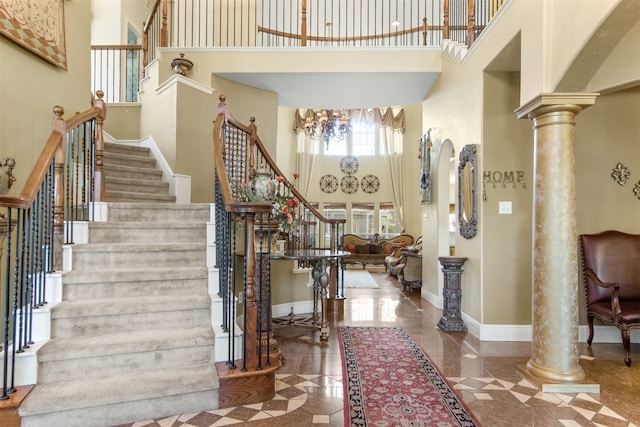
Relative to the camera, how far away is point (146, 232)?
3475 mm

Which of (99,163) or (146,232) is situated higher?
(99,163)

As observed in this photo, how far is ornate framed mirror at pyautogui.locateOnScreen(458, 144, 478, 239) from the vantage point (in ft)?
13.6

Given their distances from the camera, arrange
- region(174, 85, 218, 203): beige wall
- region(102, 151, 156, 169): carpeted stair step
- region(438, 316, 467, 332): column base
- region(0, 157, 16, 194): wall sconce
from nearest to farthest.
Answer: region(0, 157, 16, 194): wall sconce < region(438, 316, 467, 332): column base < region(102, 151, 156, 169): carpeted stair step < region(174, 85, 218, 203): beige wall

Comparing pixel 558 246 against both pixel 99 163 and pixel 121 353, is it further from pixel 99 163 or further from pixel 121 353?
pixel 99 163

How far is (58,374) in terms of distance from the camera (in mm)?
2332

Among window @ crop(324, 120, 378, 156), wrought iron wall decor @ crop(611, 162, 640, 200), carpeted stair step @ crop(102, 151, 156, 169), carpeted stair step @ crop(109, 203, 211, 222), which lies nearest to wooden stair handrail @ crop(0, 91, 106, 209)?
→ carpeted stair step @ crop(109, 203, 211, 222)

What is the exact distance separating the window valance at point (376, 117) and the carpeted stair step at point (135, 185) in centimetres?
722

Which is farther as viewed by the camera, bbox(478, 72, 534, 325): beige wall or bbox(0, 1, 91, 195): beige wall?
bbox(478, 72, 534, 325): beige wall

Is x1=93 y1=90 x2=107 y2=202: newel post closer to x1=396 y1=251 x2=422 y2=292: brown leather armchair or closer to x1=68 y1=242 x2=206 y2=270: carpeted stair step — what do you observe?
x1=68 y1=242 x2=206 y2=270: carpeted stair step

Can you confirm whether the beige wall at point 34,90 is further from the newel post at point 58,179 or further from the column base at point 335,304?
the column base at point 335,304

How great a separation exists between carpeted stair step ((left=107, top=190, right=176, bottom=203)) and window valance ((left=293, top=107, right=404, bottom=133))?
738 cm

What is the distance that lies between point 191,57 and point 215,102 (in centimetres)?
74

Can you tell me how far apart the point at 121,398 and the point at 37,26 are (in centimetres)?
364

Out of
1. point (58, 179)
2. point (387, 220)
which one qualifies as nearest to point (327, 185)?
point (387, 220)
